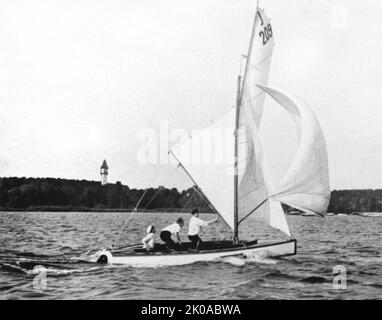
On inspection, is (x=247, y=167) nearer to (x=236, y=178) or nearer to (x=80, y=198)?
(x=236, y=178)

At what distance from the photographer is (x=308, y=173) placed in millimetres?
17453

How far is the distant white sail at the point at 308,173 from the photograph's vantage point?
57.4 feet

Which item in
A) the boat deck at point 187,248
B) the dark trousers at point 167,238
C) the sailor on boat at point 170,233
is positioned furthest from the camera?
the dark trousers at point 167,238

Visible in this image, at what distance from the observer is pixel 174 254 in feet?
56.1

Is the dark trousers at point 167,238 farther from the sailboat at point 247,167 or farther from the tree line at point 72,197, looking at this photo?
the tree line at point 72,197

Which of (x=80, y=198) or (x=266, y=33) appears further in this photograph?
(x=80, y=198)

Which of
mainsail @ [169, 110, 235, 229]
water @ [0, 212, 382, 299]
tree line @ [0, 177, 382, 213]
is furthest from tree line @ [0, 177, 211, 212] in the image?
water @ [0, 212, 382, 299]

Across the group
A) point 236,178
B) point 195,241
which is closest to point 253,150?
point 236,178

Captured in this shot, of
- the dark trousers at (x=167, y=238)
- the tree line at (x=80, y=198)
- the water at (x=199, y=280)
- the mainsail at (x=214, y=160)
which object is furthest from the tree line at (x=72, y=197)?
the dark trousers at (x=167, y=238)

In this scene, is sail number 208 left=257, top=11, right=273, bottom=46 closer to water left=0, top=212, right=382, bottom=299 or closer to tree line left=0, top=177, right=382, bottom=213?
water left=0, top=212, right=382, bottom=299

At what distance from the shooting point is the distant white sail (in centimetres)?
1748
